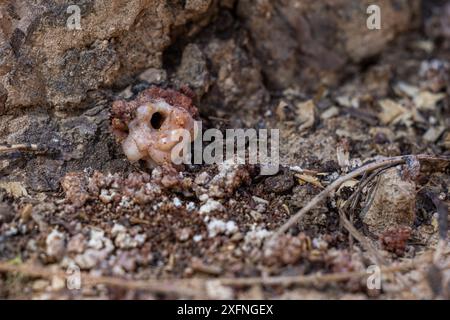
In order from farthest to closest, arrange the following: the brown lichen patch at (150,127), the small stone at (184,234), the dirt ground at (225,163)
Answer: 1. the brown lichen patch at (150,127)
2. the small stone at (184,234)
3. the dirt ground at (225,163)

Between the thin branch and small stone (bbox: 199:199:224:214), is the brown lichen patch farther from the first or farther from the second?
the thin branch

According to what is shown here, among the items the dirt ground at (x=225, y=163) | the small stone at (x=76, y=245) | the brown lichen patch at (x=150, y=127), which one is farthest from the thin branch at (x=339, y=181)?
the small stone at (x=76, y=245)

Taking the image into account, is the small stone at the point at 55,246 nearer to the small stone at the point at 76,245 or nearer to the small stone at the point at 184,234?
the small stone at the point at 76,245

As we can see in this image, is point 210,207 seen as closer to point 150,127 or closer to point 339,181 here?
point 150,127

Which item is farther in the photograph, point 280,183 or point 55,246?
point 280,183

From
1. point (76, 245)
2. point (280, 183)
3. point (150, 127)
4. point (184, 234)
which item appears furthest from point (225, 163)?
point (76, 245)

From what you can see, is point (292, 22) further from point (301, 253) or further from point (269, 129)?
point (301, 253)

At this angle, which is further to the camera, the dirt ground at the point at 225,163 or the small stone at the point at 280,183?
the small stone at the point at 280,183

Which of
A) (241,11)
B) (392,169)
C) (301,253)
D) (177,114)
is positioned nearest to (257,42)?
(241,11)

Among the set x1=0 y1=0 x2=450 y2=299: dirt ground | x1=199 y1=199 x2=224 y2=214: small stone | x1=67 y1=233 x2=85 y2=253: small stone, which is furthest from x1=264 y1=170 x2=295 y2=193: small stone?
x1=67 y1=233 x2=85 y2=253: small stone
